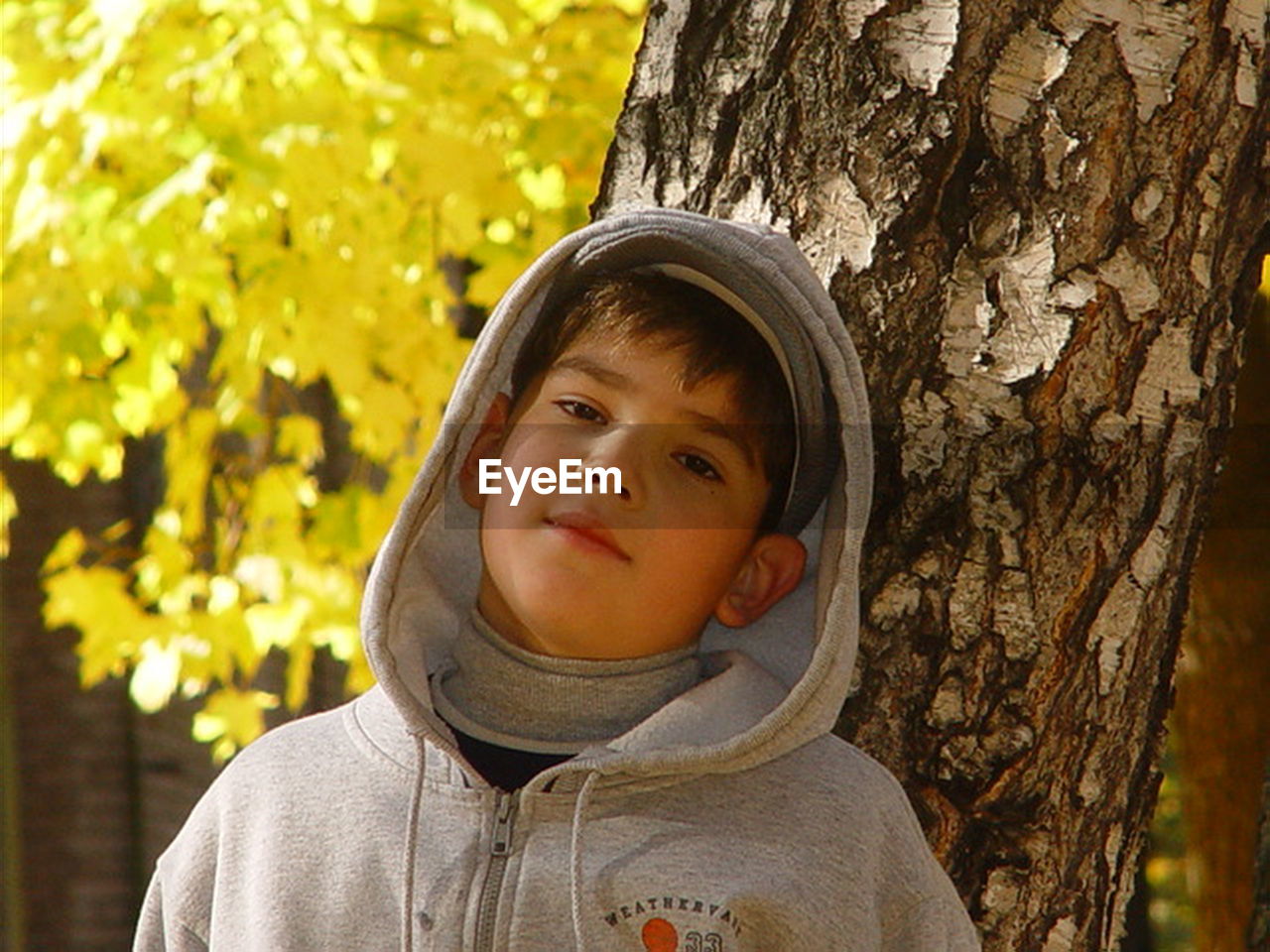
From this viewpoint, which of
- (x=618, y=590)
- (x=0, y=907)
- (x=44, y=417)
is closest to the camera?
(x=618, y=590)

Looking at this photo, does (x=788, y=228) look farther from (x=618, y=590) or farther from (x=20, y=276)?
(x=20, y=276)

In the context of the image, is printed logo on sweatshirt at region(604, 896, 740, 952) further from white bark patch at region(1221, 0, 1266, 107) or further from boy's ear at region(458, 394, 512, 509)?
white bark patch at region(1221, 0, 1266, 107)

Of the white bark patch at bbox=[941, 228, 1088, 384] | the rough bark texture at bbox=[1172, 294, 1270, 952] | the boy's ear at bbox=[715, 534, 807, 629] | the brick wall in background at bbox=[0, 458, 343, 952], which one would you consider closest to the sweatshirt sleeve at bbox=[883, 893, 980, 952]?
the boy's ear at bbox=[715, 534, 807, 629]

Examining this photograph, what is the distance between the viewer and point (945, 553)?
201cm

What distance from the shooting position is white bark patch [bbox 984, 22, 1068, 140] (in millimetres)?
1988

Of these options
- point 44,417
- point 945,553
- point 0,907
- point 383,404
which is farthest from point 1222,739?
point 0,907

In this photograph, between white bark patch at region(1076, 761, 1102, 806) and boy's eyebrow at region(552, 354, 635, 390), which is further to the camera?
white bark patch at region(1076, 761, 1102, 806)

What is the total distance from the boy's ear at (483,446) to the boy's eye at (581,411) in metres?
0.18

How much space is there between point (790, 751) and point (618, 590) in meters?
0.27

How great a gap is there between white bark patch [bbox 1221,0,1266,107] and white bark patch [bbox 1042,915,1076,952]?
1.01 m

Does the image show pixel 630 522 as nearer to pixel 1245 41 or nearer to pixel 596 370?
pixel 596 370

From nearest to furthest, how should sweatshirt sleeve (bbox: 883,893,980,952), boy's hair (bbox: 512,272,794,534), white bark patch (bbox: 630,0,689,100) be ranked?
sweatshirt sleeve (bbox: 883,893,980,952), boy's hair (bbox: 512,272,794,534), white bark patch (bbox: 630,0,689,100)

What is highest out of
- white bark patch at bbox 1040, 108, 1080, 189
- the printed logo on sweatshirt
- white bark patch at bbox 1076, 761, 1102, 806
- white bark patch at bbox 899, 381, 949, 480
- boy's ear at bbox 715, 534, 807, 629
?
white bark patch at bbox 1040, 108, 1080, 189

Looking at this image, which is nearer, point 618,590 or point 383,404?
point 618,590
